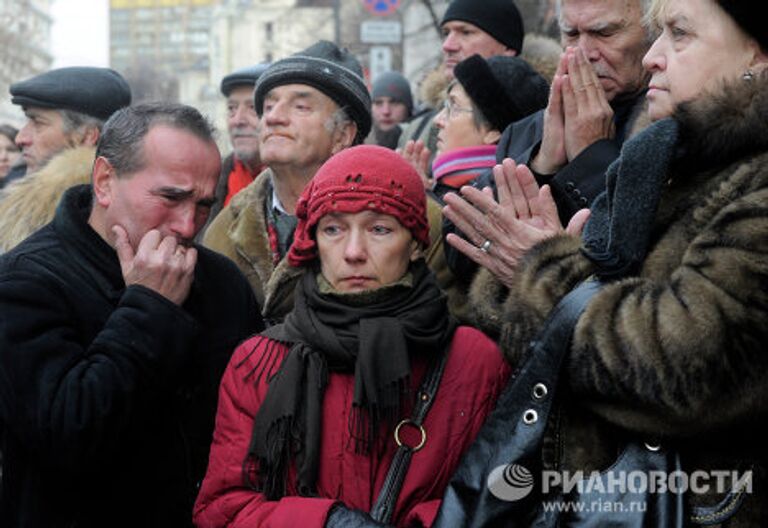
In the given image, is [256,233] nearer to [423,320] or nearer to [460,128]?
[460,128]

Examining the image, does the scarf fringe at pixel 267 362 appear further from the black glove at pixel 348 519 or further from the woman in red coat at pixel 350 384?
the black glove at pixel 348 519

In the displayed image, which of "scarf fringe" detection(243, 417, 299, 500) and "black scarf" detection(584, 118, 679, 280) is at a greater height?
"black scarf" detection(584, 118, 679, 280)

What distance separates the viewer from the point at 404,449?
9.25ft

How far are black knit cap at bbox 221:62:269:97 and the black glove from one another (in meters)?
4.37

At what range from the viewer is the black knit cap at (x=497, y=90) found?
4.35 meters

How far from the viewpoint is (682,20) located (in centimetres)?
265

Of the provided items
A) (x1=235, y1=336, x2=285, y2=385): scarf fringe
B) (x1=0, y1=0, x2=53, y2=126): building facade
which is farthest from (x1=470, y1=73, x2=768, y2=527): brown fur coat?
(x1=0, y1=0, x2=53, y2=126): building facade

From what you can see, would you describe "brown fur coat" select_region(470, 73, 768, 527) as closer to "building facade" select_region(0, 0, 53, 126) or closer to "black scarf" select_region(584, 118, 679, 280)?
"black scarf" select_region(584, 118, 679, 280)

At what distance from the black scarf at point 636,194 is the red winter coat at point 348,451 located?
548 mm

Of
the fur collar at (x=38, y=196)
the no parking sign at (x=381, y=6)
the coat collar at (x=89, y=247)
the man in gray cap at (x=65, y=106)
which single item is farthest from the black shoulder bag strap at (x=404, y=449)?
the no parking sign at (x=381, y=6)

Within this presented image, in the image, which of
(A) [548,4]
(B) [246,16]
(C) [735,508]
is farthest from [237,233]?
(B) [246,16]

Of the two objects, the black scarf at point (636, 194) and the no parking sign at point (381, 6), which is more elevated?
the black scarf at point (636, 194)

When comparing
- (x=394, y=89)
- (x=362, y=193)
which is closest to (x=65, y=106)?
(x=362, y=193)

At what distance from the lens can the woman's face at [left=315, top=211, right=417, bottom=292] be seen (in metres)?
3.02
